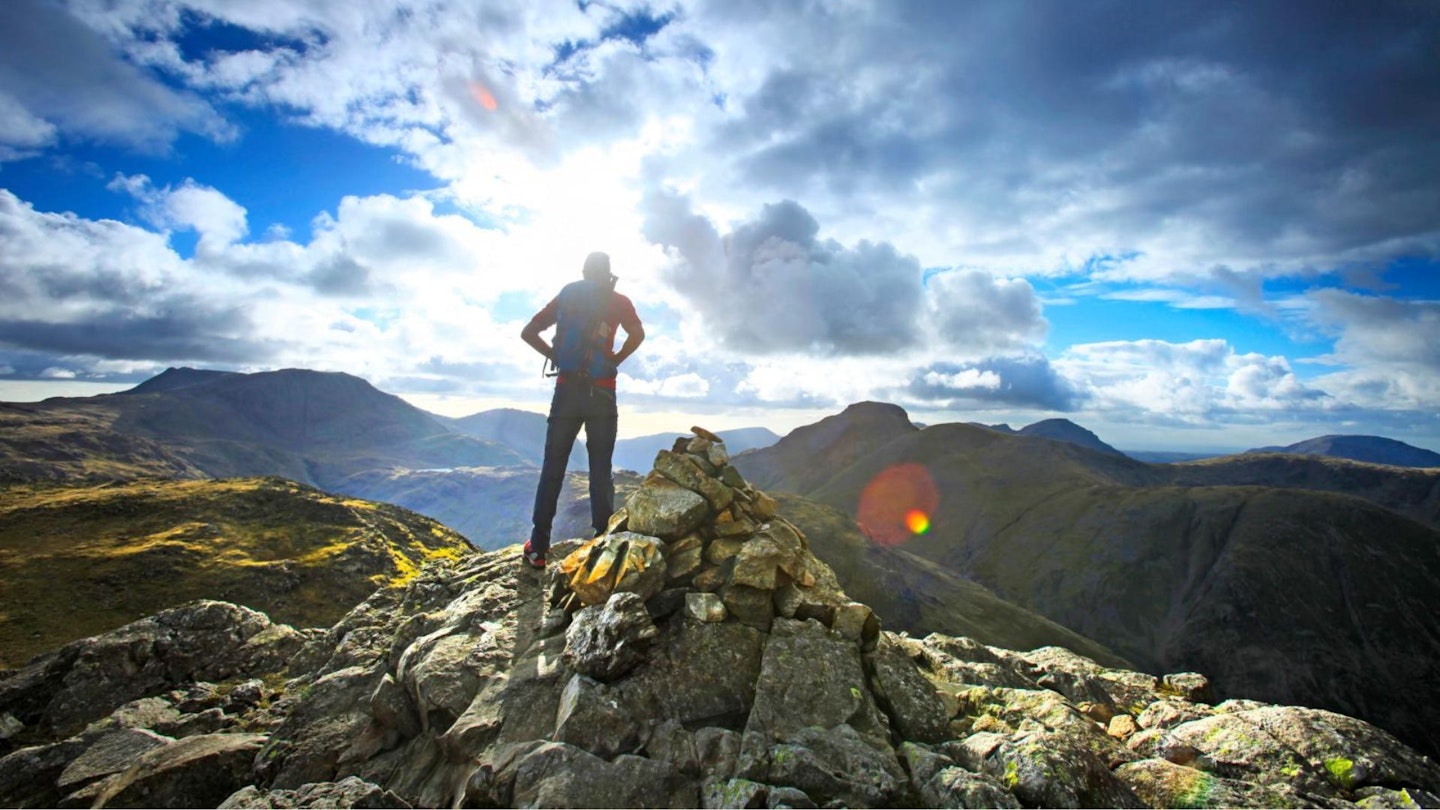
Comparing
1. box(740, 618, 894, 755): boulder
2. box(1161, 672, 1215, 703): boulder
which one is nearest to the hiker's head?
box(740, 618, 894, 755): boulder

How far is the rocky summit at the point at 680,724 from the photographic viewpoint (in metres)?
9.07

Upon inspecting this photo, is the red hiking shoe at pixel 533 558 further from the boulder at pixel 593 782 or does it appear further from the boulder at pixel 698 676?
the boulder at pixel 593 782

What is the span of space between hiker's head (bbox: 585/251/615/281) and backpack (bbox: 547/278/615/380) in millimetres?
184

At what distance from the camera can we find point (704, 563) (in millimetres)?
13523

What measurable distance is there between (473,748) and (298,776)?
3844mm

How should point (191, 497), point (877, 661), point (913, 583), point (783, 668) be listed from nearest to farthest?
point (783, 668) → point (877, 661) → point (191, 497) → point (913, 583)

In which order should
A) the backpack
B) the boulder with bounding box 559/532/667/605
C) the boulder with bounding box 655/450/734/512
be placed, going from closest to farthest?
the boulder with bounding box 559/532/667/605, the boulder with bounding box 655/450/734/512, the backpack

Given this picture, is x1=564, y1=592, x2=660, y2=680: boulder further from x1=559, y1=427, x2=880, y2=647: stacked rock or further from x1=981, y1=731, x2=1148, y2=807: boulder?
x1=981, y1=731, x2=1148, y2=807: boulder

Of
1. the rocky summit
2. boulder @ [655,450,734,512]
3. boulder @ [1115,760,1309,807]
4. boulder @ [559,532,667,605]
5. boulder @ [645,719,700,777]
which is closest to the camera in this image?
the rocky summit

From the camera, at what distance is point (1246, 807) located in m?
9.58

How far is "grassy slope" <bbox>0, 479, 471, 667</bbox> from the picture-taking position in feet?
160

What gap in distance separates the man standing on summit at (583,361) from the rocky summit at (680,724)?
2.25 m

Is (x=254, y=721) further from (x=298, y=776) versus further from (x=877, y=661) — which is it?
(x=877, y=661)

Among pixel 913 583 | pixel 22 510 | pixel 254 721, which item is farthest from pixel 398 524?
pixel 913 583
